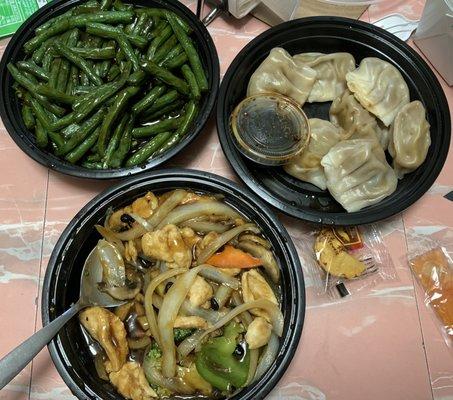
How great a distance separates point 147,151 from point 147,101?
0.22m

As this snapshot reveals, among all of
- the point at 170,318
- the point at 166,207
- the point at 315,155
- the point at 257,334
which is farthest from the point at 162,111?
the point at 257,334

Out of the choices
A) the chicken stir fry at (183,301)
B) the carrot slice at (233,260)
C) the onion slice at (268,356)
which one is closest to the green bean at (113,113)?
the chicken stir fry at (183,301)

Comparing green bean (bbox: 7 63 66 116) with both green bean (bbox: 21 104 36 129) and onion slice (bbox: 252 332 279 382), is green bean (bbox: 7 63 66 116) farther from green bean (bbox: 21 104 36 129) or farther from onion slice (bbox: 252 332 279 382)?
onion slice (bbox: 252 332 279 382)

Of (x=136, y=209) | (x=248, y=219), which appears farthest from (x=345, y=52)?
(x=136, y=209)

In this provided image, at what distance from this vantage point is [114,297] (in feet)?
5.82

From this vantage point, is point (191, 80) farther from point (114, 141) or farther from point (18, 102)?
point (18, 102)

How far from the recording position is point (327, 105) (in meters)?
2.31

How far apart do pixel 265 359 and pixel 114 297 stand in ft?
1.95

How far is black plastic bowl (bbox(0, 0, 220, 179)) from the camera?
1.97 m

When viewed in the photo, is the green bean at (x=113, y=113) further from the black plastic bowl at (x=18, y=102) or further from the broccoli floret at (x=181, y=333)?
the broccoli floret at (x=181, y=333)

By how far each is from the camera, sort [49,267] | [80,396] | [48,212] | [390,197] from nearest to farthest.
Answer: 1. [80,396]
2. [49,267]
3. [390,197]
4. [48,212]

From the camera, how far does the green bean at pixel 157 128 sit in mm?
2105

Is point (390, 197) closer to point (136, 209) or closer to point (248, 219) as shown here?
point (248, 219)

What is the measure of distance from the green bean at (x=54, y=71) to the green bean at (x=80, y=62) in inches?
2.0
